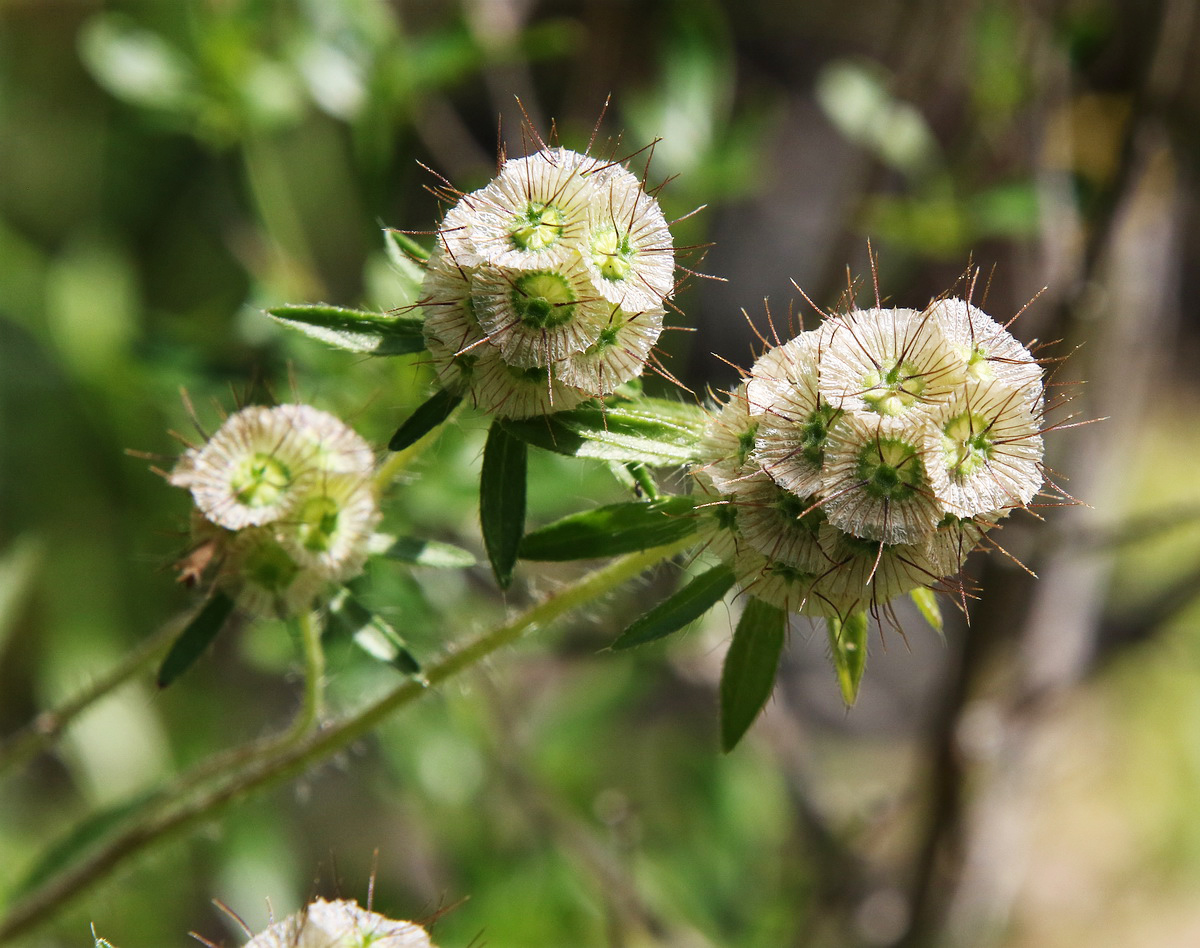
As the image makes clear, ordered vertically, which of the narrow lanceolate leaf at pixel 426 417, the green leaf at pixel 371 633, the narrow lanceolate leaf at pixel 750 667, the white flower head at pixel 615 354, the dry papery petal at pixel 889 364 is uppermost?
the dry papery petal at pixel 889 364

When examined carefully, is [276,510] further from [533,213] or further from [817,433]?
[817,433]

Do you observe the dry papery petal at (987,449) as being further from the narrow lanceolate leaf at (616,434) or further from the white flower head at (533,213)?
the white flower head at (533,213)

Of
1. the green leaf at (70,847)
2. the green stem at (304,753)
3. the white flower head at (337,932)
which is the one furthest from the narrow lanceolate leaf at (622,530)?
the green leaf at (70,847)

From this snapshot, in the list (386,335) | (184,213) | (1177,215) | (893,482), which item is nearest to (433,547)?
(386,335)

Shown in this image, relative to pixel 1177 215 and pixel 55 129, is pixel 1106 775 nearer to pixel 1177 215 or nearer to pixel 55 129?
pixel 1177 215

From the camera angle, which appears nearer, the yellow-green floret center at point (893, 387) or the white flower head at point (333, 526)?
the yellow-green floret center at point (893, 387)

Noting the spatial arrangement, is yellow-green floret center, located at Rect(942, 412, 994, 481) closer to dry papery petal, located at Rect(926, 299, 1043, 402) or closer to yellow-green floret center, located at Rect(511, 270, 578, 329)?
dry papery petal, located at Rect(926, 299, 1043, 402)

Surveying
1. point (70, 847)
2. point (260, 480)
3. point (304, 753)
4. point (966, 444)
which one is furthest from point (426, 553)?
point (70, 847)
